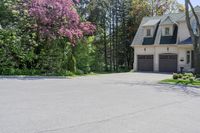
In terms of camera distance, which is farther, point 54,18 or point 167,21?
point 167,21

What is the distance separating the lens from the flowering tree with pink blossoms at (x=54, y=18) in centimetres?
2494

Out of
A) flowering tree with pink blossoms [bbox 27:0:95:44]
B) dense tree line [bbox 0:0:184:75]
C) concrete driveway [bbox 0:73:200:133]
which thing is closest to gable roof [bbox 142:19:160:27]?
dense tree line [bbox 0:0:184:75]

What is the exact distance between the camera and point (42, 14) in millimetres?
24781

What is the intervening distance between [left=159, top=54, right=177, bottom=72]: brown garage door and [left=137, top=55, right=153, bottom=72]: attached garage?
134 cm

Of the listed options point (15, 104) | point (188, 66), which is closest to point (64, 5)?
point (188, 66)

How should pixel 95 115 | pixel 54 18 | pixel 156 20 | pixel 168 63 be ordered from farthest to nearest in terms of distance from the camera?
1. pixel 156 20
2. pixel 168 63
3. pixel 54 18
4. pixel 95 115

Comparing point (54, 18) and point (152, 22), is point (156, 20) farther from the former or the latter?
point (54, 18)

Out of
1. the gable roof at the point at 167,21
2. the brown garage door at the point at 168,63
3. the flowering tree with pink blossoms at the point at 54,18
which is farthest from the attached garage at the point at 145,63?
the flowering tree with pink blossoms at the point at 54,18

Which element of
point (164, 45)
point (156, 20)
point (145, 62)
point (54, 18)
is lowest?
point (145, 62)

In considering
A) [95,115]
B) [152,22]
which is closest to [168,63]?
[152,22]

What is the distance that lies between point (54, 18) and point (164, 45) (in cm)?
1393

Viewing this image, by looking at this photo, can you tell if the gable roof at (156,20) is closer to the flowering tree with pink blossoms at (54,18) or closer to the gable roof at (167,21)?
the gable roof at (167,21)

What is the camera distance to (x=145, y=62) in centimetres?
3659

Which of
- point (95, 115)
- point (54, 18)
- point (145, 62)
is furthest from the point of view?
point (145, 62)
